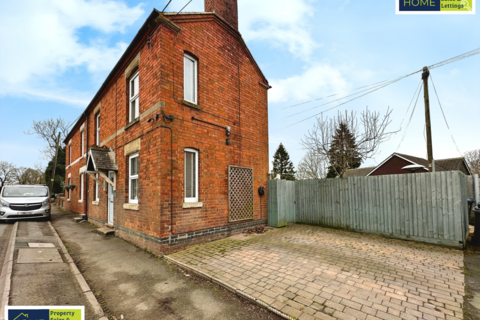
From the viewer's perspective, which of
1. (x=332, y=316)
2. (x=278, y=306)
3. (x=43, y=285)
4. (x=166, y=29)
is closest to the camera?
(x=332, y=316)

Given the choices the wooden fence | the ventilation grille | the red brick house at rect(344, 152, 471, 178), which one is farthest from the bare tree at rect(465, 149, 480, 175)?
the ventilation grille

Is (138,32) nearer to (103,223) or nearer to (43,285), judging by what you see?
(43,285)

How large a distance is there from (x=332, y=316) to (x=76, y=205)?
16.8 metres

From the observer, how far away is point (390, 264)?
15.8 feet

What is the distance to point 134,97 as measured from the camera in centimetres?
772

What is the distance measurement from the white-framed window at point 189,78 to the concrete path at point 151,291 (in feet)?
15.3

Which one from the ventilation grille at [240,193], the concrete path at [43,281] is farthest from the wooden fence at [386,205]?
the concrete path at [43,281]

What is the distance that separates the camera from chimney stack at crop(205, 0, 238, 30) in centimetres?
820

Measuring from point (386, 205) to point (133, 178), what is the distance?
8.42 m

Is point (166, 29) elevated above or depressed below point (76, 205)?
above

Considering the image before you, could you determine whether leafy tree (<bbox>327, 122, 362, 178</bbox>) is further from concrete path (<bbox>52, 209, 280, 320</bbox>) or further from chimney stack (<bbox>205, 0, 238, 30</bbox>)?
concrete path (<bbox>52, 209, 280, 320</bbox>)

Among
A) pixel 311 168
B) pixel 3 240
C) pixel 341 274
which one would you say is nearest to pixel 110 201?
pixel 3 240

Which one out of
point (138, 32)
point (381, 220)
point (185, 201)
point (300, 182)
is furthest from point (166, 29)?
point (381, 220)

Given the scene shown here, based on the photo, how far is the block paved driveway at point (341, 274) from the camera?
3126mm
